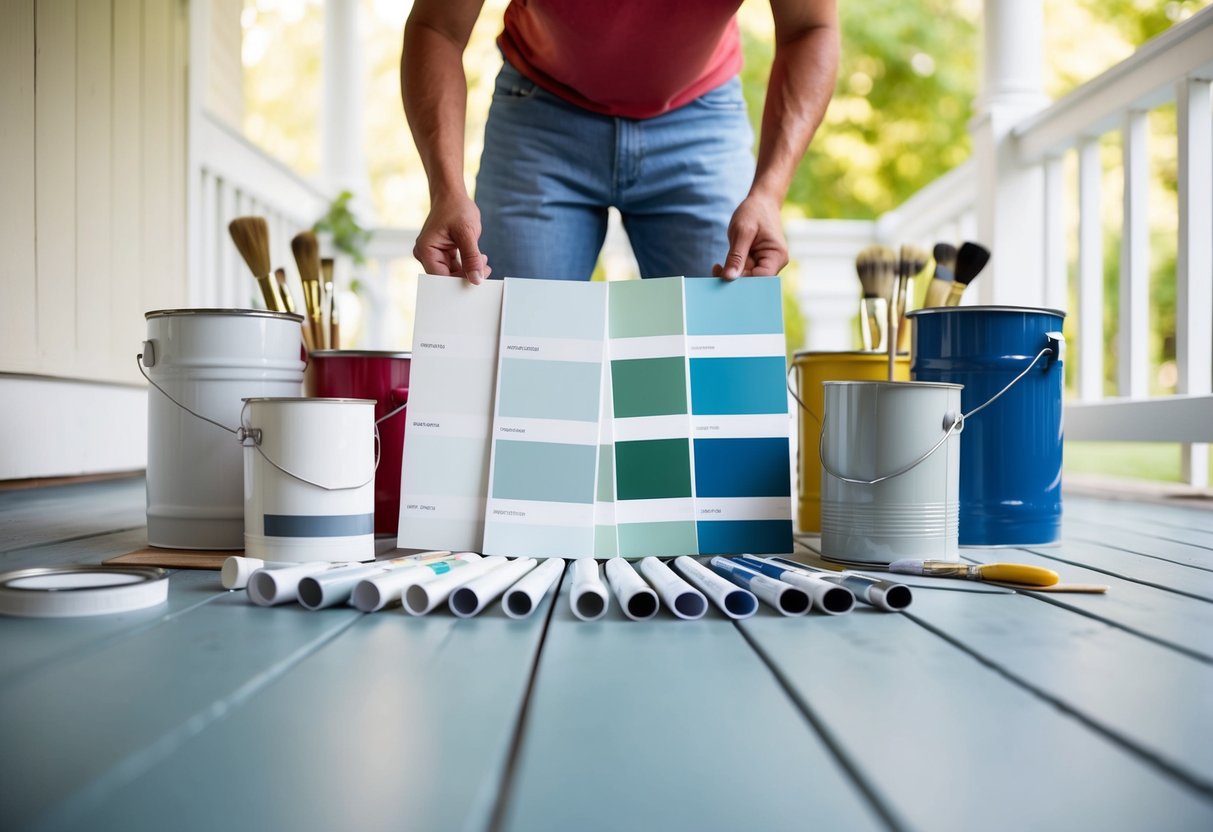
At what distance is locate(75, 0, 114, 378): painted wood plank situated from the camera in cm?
252

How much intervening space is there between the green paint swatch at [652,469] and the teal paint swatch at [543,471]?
0.18 feet

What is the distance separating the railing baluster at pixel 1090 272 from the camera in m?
2.70

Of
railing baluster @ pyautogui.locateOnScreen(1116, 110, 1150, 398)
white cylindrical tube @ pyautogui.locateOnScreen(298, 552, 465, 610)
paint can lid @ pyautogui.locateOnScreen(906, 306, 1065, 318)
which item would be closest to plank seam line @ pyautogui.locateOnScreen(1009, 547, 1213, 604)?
paint can lid @ pyautogui.locateOnScreen(906, 306, 1065, 318)

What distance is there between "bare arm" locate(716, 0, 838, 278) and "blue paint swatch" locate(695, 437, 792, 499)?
0.30 meters

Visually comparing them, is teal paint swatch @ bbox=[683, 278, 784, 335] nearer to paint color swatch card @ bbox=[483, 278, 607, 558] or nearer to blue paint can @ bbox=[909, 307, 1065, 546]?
paint color swatch card @ bbox=[483, 278, 607, 558]

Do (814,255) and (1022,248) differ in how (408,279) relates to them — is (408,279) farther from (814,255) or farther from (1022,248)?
(1022,248)

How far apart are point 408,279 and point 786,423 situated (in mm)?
7567

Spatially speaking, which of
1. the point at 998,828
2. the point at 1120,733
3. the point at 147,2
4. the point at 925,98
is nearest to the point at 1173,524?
the point at 1120,733

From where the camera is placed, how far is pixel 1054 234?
2.91 metres

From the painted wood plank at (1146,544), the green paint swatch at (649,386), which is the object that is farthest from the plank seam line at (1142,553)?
the green paint swatch at (649,386)

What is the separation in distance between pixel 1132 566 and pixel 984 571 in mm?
302

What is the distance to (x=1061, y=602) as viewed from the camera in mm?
1129

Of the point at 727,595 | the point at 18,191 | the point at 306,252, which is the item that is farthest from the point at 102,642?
the point at 18,191

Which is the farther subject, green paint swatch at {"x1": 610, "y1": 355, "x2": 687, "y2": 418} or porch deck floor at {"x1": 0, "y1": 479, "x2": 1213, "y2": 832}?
green paint swatch at {"x1": 610, "y1": 355, "x2": 687, "y2": 418}
